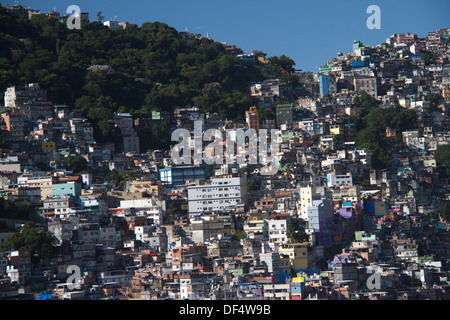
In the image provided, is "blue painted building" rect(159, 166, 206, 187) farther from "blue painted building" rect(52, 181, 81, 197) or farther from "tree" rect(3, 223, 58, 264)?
"tree" rect(3, 223, 58, 264)

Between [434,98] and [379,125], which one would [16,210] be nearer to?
[379,125]

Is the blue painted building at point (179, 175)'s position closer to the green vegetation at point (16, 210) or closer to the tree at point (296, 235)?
the green vegetation at point (16, 210)

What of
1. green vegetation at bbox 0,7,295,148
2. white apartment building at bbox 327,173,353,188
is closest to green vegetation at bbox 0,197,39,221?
green vegetation at bbox 0,7,295,148

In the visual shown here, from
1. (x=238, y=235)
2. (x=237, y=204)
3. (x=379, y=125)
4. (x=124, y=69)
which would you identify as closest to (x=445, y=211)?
(x=379, y=125)

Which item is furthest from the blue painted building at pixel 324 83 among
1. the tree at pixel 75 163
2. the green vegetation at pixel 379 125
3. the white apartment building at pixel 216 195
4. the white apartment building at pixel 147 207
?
the white apartment building at pixel 147 207

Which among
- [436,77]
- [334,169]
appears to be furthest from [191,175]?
[436,77]

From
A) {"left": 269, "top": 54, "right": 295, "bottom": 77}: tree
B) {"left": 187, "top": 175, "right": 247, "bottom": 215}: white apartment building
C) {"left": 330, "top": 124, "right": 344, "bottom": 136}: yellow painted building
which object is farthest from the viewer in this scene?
{"left": 269, "top": 54, "right": 295, "bottom": 77}: tree
